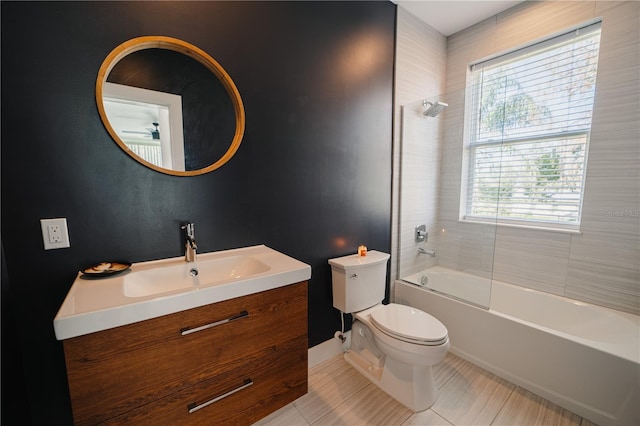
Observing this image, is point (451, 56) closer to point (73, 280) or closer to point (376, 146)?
point (376, 146)

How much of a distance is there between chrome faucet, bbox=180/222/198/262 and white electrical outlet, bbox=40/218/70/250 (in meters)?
0.43

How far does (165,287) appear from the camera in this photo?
119 centimetres

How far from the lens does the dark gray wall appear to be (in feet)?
3.28

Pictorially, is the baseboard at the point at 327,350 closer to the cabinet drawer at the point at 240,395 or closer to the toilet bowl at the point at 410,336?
the toilet bowl at the point at 410,336

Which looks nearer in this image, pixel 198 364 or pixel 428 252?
pixel 198 364

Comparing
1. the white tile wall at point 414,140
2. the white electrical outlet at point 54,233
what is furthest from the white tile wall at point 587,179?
the white electrical outlet at point 54,233

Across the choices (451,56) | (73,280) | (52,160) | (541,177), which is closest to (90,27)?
(52,160)

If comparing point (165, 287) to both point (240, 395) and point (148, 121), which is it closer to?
point (240, 395)

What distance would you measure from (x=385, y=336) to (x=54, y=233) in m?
1.69

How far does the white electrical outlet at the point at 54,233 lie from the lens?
3.40ft

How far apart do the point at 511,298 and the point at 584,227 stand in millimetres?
768

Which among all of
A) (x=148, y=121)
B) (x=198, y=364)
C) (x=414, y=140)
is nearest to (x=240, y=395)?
(x=198, y=364)

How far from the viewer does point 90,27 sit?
3.46 feet

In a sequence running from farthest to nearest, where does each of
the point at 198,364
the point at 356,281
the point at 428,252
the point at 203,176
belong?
the point at 428,252, the point at 356,281, the point at 203,176, the point at 198,364
